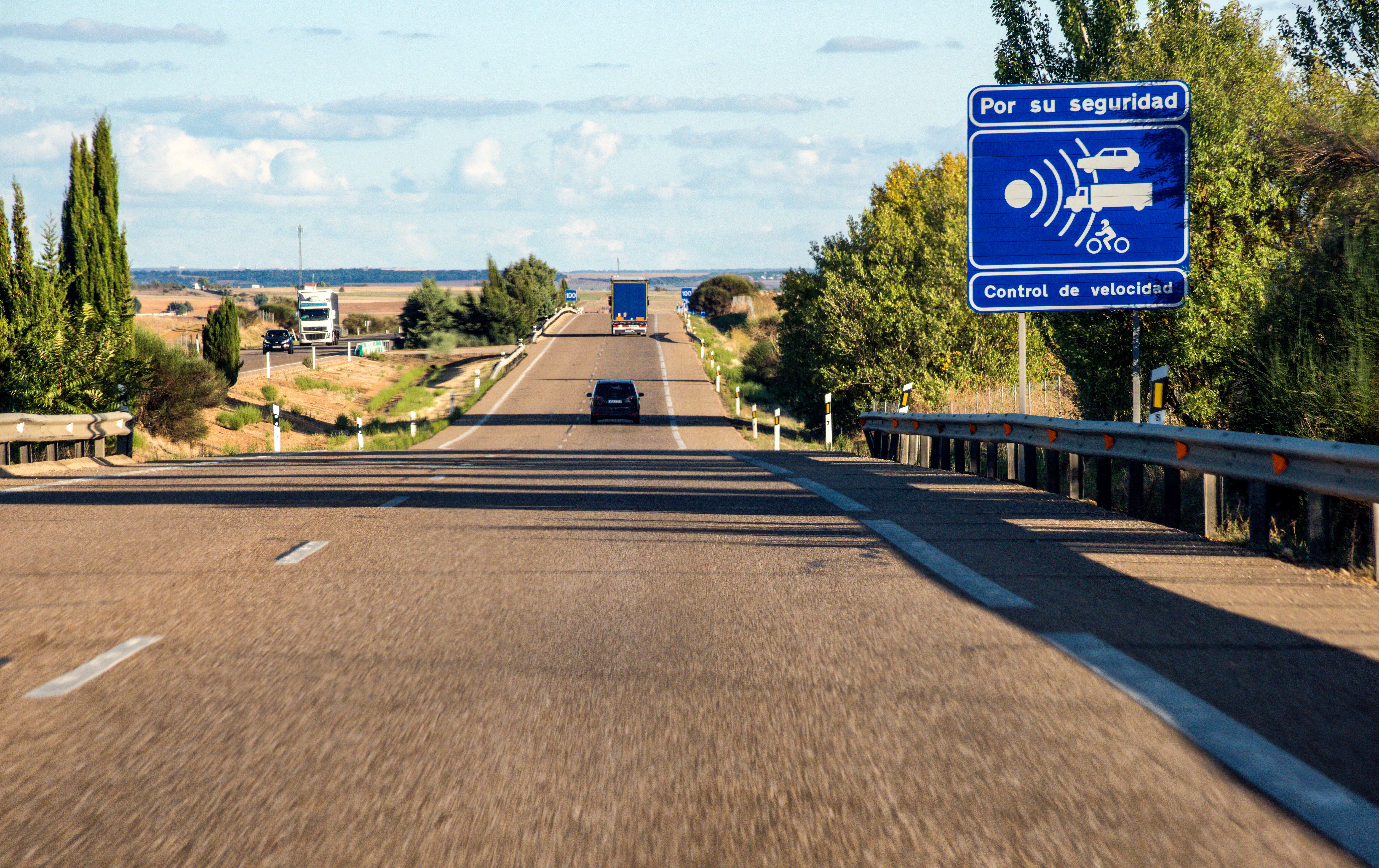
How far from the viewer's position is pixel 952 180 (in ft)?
194

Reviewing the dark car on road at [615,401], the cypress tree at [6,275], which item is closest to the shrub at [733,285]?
the dark car on road at [615,401]

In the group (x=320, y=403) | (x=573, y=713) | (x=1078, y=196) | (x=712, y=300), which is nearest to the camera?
(x=573, y=713)

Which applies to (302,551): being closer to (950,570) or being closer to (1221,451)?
(950,570)

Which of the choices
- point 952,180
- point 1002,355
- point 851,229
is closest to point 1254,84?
point 1002,355

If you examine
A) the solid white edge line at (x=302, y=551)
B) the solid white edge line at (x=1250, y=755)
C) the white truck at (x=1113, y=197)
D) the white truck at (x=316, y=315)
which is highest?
the white truck at (x=316, y=315)

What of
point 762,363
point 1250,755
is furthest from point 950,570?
point 762,363

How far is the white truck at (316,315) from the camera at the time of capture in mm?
85938

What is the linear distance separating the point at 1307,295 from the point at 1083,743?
8573 millimetres

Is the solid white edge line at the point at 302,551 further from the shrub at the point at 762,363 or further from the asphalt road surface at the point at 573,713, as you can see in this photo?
the shrub at the point at 762,363

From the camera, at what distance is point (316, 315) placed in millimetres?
86688

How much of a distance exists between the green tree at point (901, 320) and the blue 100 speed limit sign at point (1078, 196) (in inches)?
1125

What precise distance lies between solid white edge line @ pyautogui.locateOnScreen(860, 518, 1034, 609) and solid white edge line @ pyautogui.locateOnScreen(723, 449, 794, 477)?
19.5 ft

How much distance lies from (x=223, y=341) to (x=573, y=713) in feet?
155

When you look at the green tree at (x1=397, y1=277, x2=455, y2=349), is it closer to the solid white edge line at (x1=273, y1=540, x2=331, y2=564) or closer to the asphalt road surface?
the solid white edge line at (x1=273, y1=540, x2=331, y2=564)
